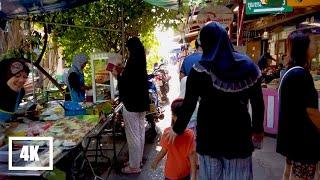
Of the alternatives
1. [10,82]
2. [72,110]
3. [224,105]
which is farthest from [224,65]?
[72,110]

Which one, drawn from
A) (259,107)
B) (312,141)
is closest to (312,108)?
(312,141)

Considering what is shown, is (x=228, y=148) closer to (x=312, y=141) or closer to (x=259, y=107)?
(x=259, y=107)

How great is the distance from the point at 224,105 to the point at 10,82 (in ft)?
7.86

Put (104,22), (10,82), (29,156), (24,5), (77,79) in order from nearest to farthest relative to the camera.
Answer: (29,156) < (10,82) < (24,5) < (77,79) < (104,22)

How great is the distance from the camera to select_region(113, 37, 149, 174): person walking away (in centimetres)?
568

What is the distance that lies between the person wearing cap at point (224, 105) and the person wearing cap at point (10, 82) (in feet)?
6.54

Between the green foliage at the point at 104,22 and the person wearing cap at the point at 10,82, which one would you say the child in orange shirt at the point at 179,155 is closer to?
the person wearing cap at the point at 10,82

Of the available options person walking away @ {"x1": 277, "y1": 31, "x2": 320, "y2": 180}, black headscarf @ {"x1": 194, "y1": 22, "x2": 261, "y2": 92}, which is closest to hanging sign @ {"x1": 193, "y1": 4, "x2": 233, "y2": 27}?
person walking away @ {"x1": 277, "y1": 31, "x2": 320, "y2": 180}

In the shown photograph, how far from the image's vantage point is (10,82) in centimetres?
424

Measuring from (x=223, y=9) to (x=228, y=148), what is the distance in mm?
5932

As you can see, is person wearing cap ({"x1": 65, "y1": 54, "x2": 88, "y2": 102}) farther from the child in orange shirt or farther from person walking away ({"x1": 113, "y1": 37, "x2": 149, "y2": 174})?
the child in orange shirt

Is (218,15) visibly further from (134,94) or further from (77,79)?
(134,94)

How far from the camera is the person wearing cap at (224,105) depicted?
2.94 metres

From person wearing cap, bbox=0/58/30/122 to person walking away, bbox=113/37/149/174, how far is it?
1722 mm
